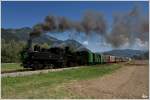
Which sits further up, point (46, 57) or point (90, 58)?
point (46, 57)

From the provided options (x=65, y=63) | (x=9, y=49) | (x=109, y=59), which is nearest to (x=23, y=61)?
(x=65, y=63)

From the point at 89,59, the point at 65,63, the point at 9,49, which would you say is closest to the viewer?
the point at 65,63

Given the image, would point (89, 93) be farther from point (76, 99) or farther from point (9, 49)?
point (9, 49)

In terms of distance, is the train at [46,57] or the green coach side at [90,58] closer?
the train at [46,57]

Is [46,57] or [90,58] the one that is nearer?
[46,57]

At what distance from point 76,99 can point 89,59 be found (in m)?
26.2

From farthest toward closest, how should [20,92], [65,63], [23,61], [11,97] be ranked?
[65,63] < [23,61] < [20,92] < [11,97]

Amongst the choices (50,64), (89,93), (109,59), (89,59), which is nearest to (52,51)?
(50,64)

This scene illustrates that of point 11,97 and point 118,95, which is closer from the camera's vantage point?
point 11,97

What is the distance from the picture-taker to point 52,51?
89.0 ft

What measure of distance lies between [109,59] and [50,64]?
27.7 m

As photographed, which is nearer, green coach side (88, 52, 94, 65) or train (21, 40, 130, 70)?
train (21, 40, 130, 70)

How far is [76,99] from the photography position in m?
9.77

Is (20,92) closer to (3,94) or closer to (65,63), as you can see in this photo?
(3,94)
